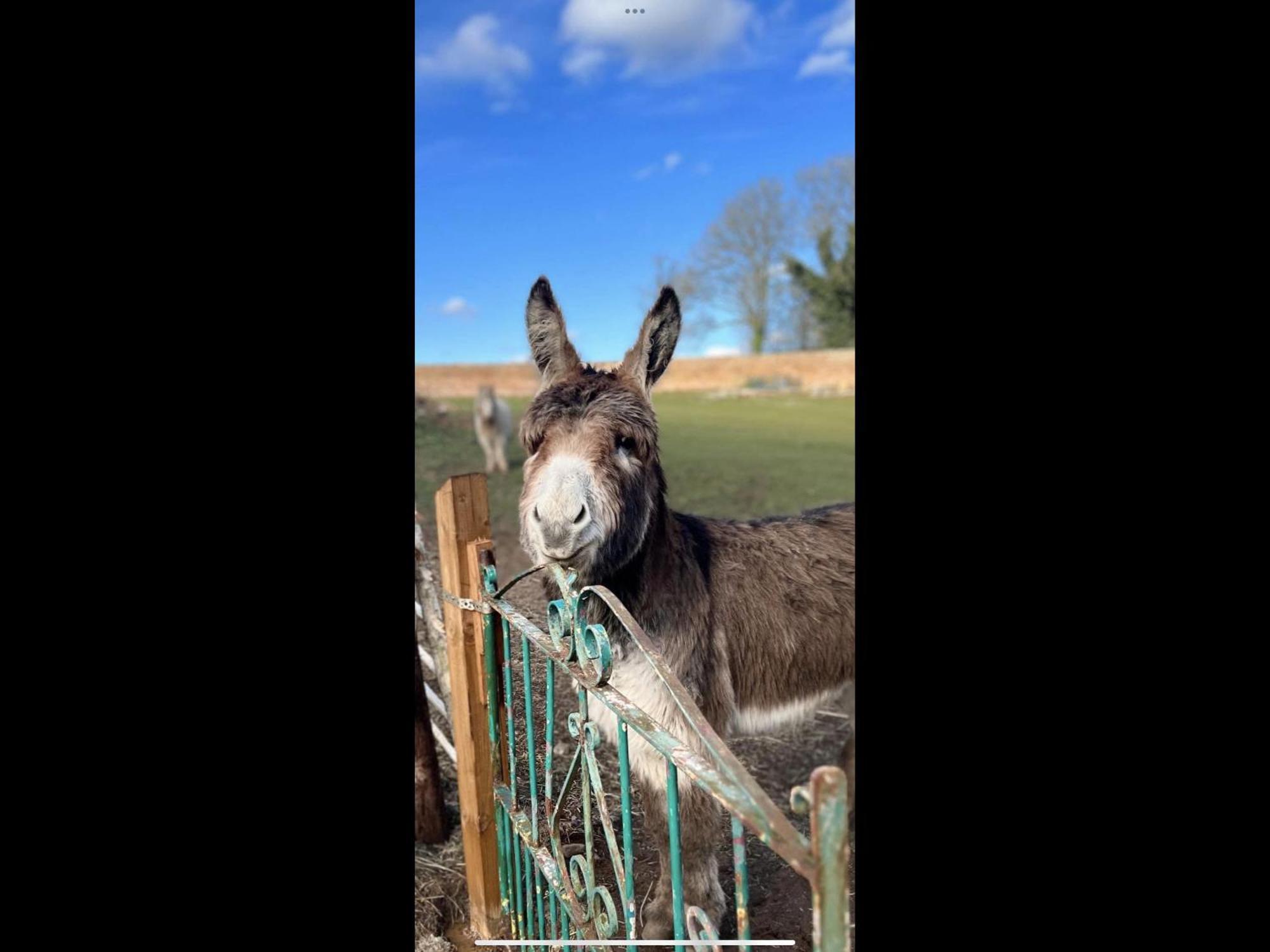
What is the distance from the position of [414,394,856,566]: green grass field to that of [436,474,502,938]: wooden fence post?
12 centimetres

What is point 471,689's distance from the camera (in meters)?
1.52

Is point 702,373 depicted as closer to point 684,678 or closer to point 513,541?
point 684,678

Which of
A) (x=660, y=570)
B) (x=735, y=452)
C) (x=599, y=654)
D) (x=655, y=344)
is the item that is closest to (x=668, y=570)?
(x=660, y=570)

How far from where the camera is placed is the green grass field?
1660 mm

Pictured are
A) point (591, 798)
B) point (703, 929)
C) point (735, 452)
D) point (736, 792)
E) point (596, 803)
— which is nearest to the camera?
point (736, 792)

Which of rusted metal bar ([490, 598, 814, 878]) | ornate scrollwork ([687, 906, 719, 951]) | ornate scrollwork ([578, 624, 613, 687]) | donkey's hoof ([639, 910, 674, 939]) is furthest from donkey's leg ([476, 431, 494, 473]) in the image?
ornate scrollwork ([687, 906, 719, 951])

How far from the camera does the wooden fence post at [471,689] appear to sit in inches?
56.4

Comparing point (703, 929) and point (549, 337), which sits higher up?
point (549, 337)

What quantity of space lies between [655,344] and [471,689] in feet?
2.43

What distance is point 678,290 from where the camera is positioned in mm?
1295

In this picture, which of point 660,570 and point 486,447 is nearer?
point 660,570

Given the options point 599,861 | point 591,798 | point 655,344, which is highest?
point 655,344

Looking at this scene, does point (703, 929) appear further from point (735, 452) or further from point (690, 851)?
point (735, 452)
